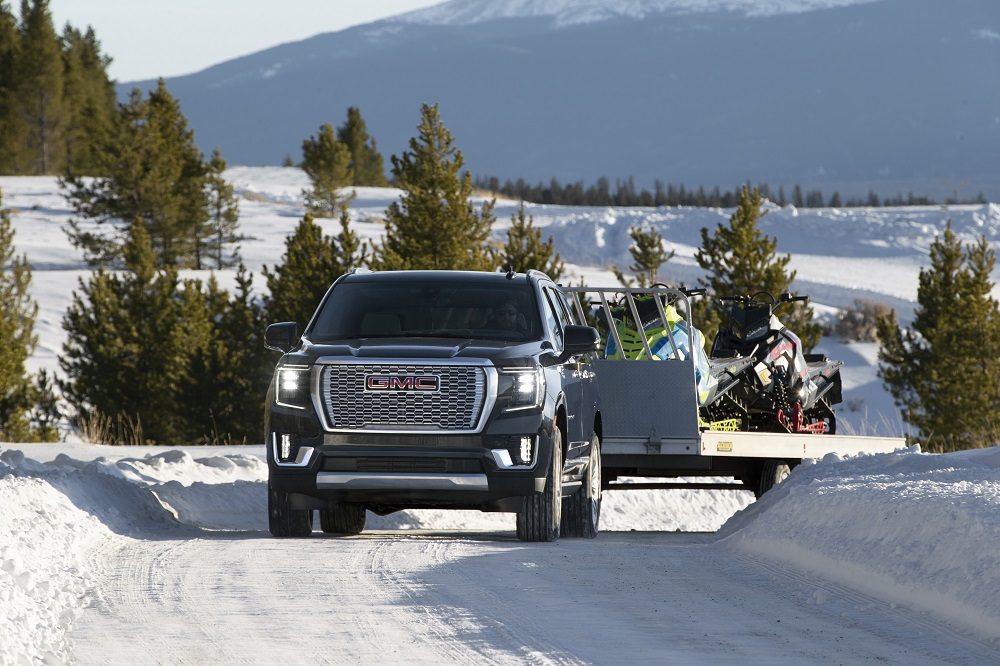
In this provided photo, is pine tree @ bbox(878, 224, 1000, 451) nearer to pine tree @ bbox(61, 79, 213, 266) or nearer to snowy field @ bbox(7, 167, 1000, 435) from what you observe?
snowy field @ bbox(7, 167, 1000, 435)

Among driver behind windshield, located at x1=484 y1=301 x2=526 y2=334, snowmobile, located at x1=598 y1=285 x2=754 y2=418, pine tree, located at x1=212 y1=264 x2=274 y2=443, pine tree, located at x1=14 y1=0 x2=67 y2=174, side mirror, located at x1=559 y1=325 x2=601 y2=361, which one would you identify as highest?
pine tree, located at x1=14 y1=0 x2=67 y2=174

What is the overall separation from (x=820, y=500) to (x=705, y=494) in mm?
9009

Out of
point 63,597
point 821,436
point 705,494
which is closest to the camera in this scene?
point 63,597

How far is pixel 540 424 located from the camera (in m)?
11.5

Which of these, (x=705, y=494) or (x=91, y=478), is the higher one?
(x=91, y=478)

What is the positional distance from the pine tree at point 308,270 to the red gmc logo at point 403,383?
31701mm

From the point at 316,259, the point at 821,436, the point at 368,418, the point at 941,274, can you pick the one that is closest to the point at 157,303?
the point at 316,259

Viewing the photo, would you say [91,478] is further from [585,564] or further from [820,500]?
[820,500]

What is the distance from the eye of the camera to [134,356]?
4269 centimetres

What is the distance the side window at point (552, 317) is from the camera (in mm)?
12602

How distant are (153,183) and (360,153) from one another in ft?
175

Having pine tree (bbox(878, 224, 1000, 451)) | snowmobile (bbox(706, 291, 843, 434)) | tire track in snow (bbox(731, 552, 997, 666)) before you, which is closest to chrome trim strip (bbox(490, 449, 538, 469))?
tire track in snow (bbox(731, 552, 997, 666))

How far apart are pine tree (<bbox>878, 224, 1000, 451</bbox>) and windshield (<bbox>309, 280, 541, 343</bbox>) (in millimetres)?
26520

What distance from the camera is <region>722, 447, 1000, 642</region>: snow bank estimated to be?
855 cm
